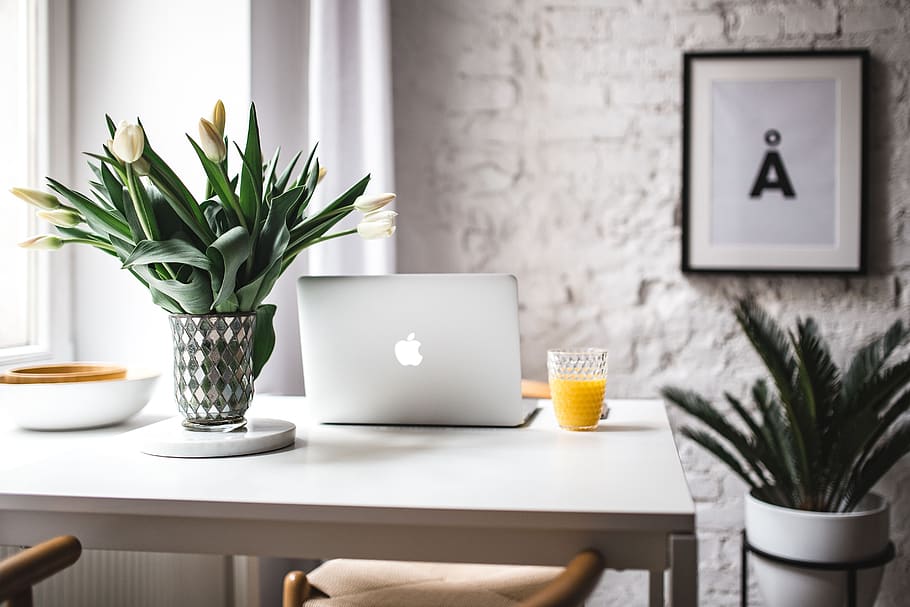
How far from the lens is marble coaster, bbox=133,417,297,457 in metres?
1.24

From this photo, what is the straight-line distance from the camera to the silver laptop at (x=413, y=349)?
139 centimetres

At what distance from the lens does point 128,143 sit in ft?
3.82

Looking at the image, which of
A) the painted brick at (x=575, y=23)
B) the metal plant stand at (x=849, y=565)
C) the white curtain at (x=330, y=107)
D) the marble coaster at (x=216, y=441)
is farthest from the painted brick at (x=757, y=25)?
the marble coaster at (x=216, y=441)

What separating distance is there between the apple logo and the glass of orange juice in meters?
0.23

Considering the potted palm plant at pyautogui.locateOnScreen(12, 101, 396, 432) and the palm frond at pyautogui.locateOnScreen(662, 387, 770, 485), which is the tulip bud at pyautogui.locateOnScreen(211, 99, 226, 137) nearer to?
the potted palm plant at pyautogui.locateOnScreen(12, 101, 396, 432)

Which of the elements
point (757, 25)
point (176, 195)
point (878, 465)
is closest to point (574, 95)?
point (757, 25)

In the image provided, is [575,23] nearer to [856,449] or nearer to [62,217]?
[856,449]

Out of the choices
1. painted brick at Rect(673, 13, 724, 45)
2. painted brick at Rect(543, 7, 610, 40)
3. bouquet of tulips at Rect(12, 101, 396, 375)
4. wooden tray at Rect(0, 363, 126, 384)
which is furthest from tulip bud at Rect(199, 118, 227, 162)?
painted brick at Rect(673, 13, 724, 45)

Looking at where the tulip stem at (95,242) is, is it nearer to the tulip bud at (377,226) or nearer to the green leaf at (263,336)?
the green leaf at (263,336)

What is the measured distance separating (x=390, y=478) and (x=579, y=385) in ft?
1.42

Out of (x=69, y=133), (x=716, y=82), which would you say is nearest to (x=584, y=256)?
(x=716, y=82)

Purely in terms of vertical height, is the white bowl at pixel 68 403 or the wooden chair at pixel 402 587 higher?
the white bowl at pixel 68 403

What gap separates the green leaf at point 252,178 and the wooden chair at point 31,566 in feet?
1.75

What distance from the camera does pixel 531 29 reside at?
108 inches
